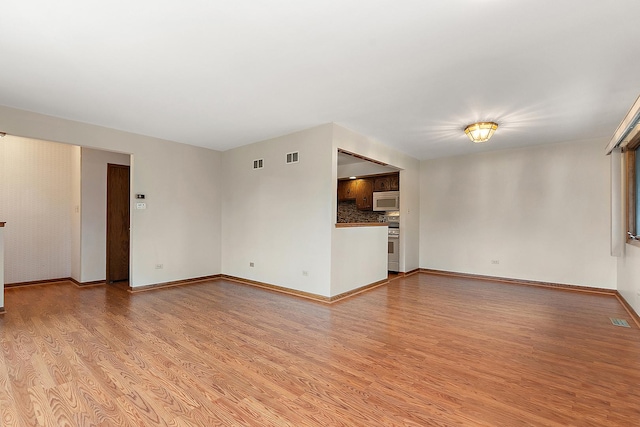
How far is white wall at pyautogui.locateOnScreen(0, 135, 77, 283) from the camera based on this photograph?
5.26 meters

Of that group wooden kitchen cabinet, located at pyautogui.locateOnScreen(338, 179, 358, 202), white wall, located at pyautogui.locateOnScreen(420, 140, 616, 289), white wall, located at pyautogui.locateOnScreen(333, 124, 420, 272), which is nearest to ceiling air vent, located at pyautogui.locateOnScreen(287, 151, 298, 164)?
white wall, located at pyautogui.locateOnScreen(333, 124, 420, 272)

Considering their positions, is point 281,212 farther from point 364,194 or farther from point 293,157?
point 364,194

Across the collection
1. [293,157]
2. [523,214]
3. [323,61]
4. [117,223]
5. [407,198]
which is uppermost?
[323,61]

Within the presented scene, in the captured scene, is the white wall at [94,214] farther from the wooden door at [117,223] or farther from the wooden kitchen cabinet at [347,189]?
the wooden kitchen cabinet at [347,189]

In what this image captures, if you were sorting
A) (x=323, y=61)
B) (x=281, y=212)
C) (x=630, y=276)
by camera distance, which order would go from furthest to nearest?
(x=281, y=212) < (x=630, y=276) < (x=323, y=61)

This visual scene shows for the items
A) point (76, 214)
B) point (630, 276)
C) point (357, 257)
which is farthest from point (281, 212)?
point (630, 276)

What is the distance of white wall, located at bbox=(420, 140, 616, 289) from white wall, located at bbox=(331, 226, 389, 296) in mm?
1893

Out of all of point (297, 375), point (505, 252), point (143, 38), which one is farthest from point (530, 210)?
point (143, 38)

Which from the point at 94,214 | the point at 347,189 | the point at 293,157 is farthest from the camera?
the point at 347,189

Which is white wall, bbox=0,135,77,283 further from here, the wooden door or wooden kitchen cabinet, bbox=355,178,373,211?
wooden kitchen cabinet, bbox=355,178,373,211

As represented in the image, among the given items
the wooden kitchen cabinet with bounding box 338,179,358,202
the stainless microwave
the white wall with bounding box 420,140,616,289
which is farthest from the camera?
the wooden kitchen cabinet with bounding box 338,179,358,202

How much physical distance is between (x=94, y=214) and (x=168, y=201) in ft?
4.67

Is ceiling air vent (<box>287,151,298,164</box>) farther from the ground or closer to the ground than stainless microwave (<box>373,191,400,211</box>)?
farther from the ground

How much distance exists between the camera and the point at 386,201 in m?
7.12
